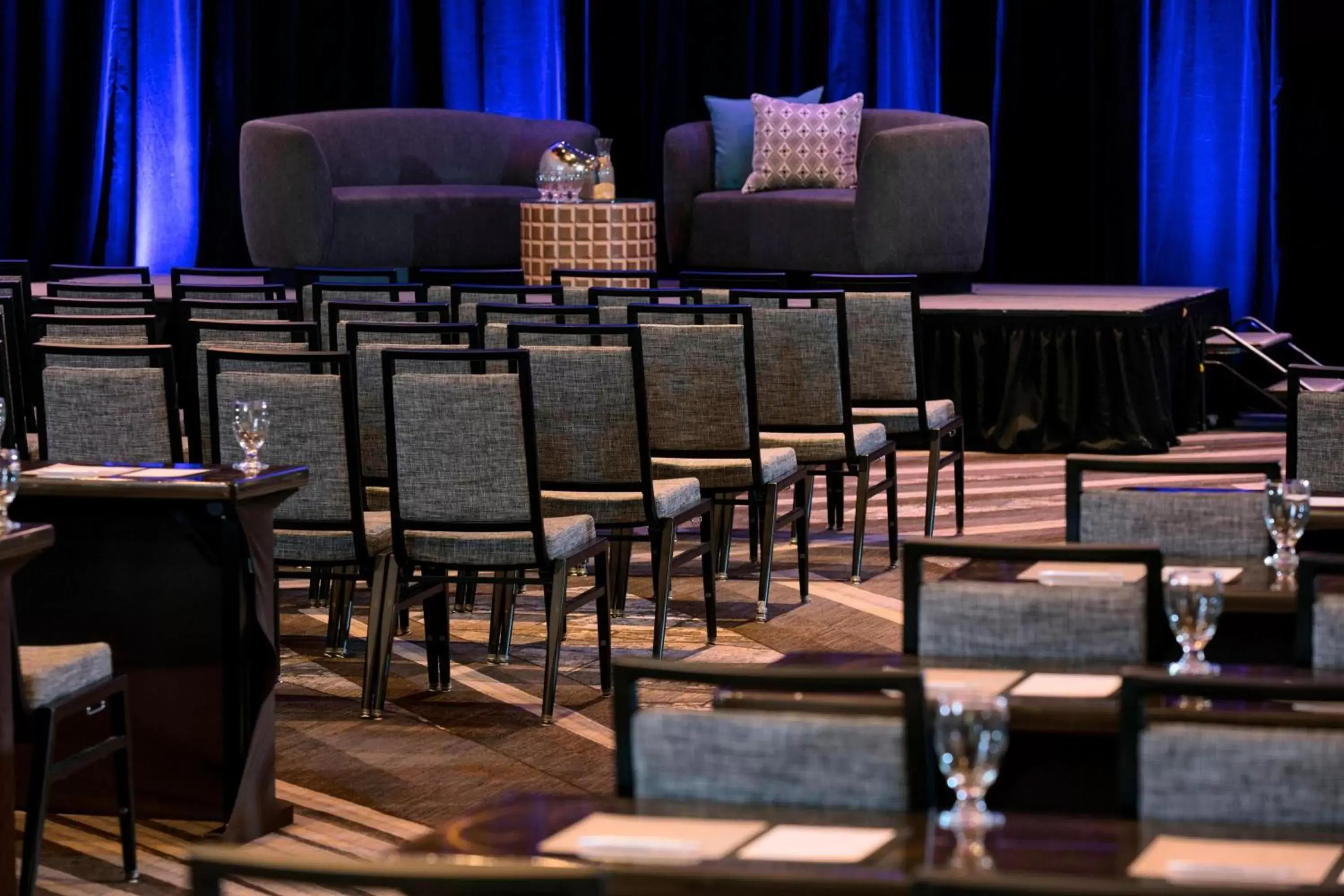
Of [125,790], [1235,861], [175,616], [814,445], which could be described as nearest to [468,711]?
[175,616]

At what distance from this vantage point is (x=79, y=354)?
15.5 ft

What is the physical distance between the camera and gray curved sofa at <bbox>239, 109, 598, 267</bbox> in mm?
9781

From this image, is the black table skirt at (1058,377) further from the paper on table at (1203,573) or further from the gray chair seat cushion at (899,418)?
the paper on table at (1203,573)

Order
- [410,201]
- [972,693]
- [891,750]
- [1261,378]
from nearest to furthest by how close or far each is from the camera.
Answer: [972,693] → [891,750] → [1261,378] → [410,201]

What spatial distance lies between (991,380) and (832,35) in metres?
3.22

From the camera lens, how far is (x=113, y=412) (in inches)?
178

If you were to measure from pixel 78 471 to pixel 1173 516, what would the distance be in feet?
6.59

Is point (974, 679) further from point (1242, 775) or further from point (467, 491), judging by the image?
point (467, 491)

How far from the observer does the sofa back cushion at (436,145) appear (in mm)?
10414

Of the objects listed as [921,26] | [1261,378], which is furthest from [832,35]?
[1261,378]

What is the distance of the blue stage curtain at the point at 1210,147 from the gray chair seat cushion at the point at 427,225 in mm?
3182

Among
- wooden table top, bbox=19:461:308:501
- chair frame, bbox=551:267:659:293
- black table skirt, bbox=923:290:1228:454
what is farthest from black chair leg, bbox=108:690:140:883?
black table skirt, bbox=923:290:1228:454

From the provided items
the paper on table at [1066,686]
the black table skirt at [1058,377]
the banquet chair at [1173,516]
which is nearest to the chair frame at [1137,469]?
the banquet chair at [1173,516]

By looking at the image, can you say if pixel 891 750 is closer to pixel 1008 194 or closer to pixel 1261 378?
pixel 1261 378
